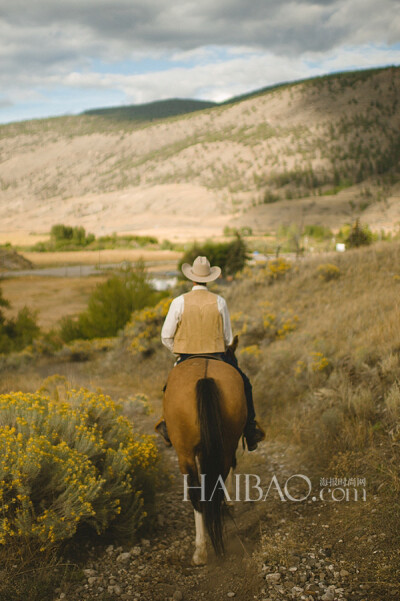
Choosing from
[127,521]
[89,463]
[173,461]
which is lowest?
[173,461]

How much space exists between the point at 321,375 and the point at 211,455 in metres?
3.84

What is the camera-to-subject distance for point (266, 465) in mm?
6262

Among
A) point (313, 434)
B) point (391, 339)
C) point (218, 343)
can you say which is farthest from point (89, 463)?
point (391, 339)

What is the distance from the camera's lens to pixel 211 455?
4.01m

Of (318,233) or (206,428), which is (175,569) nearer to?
(206,428)

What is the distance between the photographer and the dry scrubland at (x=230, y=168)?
8906 centimetres

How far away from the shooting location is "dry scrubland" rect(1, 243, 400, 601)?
4.24 m

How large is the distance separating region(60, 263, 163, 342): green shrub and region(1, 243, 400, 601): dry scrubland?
1227 mm

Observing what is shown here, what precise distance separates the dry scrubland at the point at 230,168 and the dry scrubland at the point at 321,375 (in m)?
60.5

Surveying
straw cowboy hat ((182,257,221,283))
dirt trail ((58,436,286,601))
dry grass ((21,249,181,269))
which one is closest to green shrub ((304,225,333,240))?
dry grass ((21,249,181,269))

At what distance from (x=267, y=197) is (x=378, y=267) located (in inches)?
3251

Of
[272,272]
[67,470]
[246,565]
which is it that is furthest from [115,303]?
[246,565]

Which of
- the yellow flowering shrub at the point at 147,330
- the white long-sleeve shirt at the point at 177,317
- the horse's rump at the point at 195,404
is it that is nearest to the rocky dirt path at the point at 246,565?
the horse's rump at the point at 195,404

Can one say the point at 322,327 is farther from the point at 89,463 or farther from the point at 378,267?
the point at 89,463
